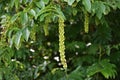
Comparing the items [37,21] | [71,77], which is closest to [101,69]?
[71,77]

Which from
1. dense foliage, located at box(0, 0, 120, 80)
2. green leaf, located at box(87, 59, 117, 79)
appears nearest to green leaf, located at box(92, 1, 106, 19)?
dense foliage, located at box(0, 0, 120, 80)

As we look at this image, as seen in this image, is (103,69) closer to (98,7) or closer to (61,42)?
(98,7)

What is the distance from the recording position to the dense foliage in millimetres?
1850

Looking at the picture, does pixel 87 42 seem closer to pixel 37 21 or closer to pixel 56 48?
pixel 56 48

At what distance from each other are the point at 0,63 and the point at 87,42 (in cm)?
114

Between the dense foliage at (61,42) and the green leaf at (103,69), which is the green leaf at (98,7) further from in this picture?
the green leaf at (103,69)

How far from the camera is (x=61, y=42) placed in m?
1.59

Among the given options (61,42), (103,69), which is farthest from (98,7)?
(103,69)

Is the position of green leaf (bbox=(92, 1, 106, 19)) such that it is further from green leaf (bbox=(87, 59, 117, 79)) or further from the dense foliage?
green leaf (bbox=(87, 59, 117, 79))

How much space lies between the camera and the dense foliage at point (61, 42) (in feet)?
6.07

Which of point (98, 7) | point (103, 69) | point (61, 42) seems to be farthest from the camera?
point (103, 69)

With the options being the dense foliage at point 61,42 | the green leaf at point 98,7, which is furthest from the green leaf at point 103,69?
the green leaf at point 98,7

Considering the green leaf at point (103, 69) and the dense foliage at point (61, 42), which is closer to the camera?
the dense foliage at point (61, 42)

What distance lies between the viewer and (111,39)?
9.50 ft
